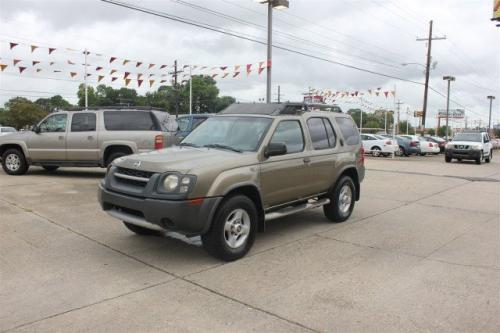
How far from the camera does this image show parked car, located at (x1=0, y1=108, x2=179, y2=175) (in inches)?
461

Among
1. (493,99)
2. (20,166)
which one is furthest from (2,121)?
(493,99)

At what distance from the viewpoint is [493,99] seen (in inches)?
3376

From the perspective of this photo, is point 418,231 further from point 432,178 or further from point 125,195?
point 432,178

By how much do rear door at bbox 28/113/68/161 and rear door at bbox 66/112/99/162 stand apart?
206 millimetres

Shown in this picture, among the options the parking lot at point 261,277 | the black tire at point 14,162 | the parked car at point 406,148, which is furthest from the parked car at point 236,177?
the parked car at point 406,148

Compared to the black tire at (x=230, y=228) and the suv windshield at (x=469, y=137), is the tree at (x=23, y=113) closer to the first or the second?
the suv windshield at (x=469, y=137)

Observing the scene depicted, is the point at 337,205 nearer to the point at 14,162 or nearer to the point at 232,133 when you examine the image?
the point at 232,133

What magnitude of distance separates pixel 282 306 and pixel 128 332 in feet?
4.48

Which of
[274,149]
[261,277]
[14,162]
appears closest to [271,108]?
[274,149]

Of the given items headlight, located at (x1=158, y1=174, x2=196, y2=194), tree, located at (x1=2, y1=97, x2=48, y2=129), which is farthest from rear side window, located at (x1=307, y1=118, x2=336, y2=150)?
tree, located at (x1=2, y1=97, x2=48, y2=129)

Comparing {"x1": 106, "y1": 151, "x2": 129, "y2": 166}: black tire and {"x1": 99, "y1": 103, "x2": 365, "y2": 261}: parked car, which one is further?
{"x1": 106, "y1": 151, "x2": 129, "y2": 166}: black tire

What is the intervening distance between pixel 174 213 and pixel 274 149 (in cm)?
161

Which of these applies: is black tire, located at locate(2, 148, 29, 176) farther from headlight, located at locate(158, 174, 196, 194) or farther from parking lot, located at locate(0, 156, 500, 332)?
headlight, located at locate(158, 174, 196, 194)

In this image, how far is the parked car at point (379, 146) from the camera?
1083 inches
